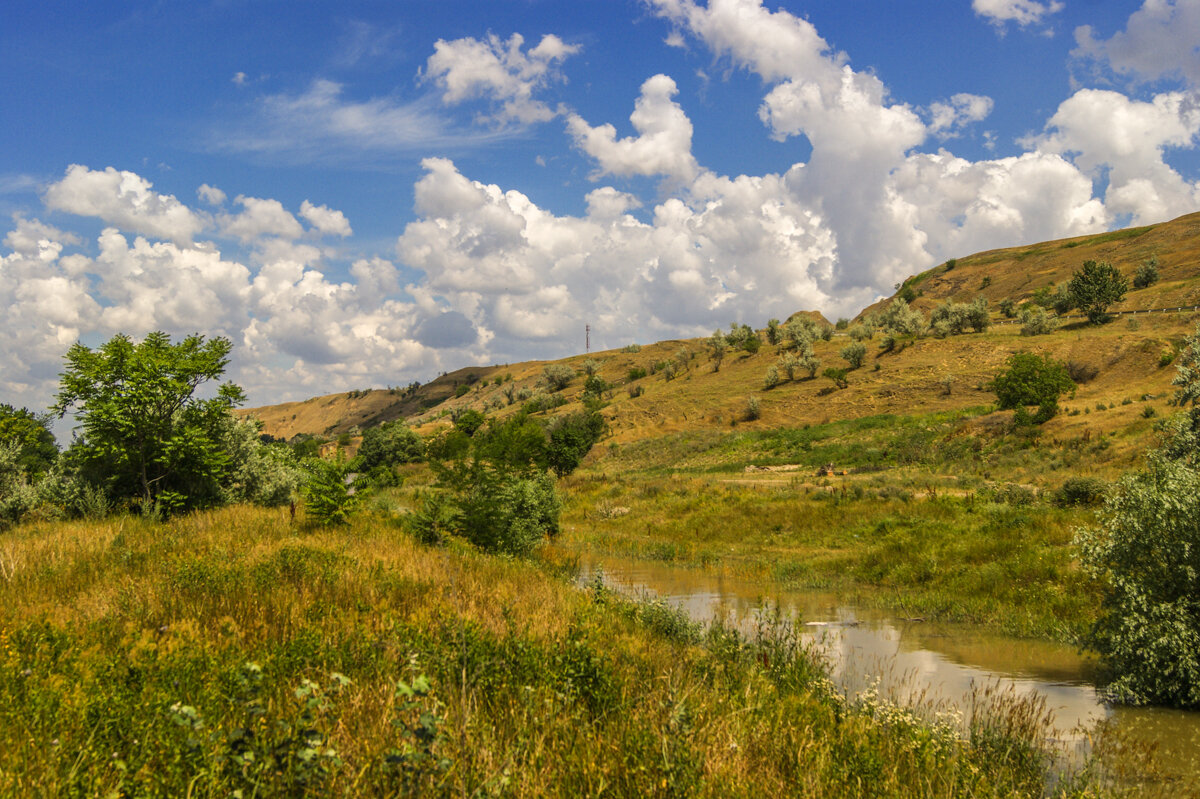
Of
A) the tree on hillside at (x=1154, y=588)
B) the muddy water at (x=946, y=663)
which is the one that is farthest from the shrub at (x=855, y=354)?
the tree on hillside at (x=1154, y=588)

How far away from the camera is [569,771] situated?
162 inches

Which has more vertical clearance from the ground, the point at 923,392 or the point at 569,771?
the point at 923,392

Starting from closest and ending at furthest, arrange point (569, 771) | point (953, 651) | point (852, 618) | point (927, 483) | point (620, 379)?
point (569, 771), point (953, 651), point (852, 618), point (927, 483), point (620, 379)

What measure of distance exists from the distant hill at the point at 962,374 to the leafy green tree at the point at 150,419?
752 centimetres

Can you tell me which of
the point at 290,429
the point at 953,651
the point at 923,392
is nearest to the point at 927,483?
the point at 953,651

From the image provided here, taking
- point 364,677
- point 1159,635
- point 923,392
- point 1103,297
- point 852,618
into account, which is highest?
point 1103,297

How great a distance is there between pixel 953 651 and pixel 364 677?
1187 cm

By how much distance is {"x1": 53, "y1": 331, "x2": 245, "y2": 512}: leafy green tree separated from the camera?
14.5 m

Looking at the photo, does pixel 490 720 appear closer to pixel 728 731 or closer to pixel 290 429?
pixel 728 731

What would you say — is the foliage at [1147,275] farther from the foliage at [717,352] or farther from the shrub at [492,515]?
the shrub at [492,515]

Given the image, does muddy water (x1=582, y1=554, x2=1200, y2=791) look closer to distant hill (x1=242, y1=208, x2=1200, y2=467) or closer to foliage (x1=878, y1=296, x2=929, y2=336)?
distant hill (x1=242, y1=208, x2=1200, y2=467)

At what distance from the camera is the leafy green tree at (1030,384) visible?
41719 millimetres

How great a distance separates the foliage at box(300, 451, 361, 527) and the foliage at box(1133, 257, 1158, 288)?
88835 mm

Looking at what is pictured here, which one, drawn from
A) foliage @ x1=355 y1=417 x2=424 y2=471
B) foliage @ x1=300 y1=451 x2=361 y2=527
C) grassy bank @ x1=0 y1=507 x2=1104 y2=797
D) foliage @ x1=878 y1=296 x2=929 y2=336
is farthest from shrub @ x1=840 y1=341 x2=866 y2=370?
grassy bank @ x1=0 y1=507 x2=1104 y2=797
